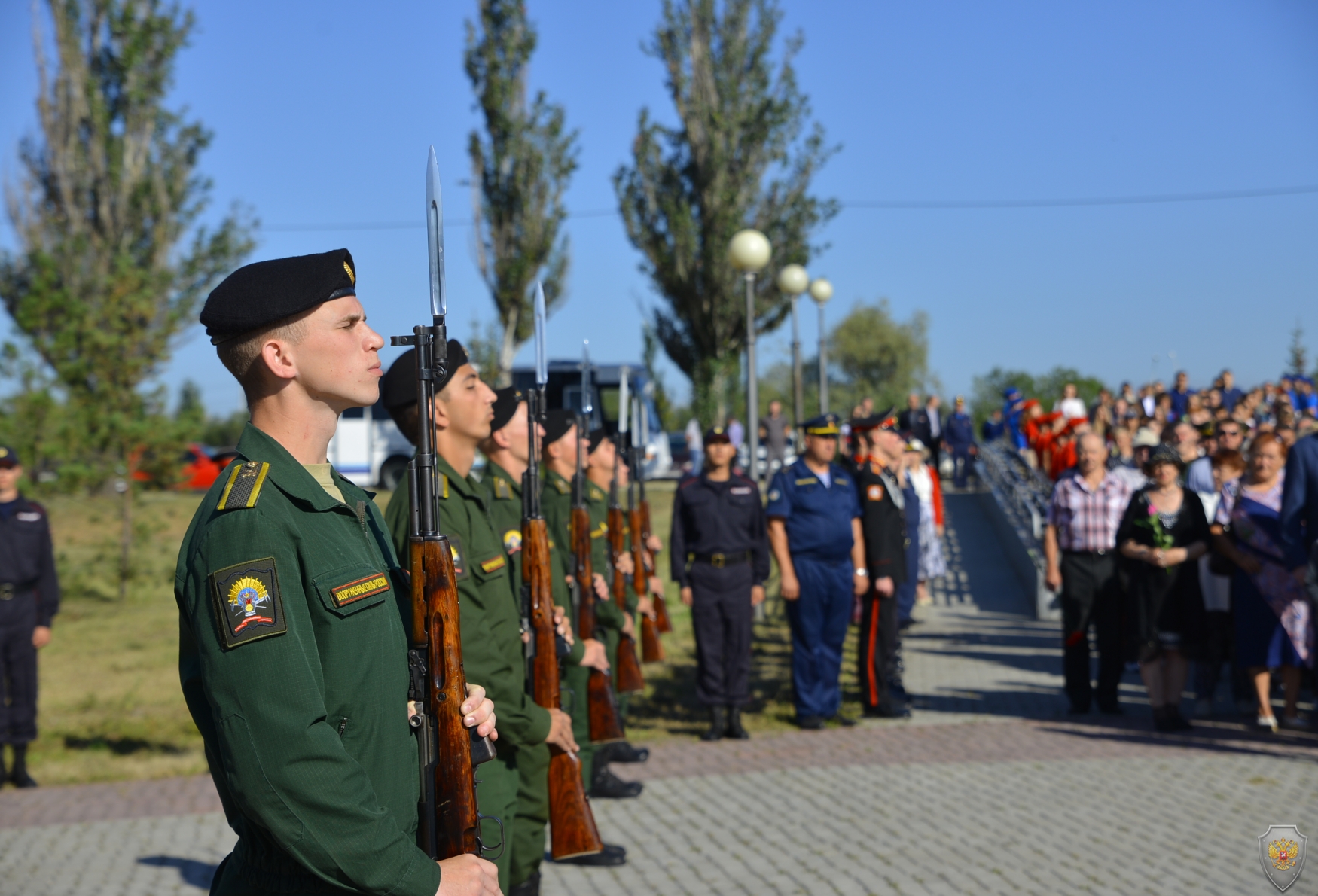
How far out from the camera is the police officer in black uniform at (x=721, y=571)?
27.3ft

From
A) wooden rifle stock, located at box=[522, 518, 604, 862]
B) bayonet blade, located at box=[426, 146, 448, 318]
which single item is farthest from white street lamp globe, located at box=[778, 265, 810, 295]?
bayonet blade, located at box=[426, 146, 448, 318]

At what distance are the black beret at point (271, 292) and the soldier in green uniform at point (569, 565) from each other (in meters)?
3.78

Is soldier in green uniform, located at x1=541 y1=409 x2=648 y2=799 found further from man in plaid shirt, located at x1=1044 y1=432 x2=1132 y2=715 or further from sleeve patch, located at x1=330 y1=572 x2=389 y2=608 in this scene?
sleeve patch, located at x1=330 y1=572 x2=389 y2=608

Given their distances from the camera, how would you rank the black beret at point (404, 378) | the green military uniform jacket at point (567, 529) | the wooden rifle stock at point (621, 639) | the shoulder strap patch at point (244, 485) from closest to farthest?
the shoulder strap patch at point (244, 485) < the black beret at point (404, 378) < the green military uniform jacket at point (567, 529) < the wooden rifle stock at point (621, 639)

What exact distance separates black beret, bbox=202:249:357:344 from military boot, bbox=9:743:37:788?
261 inches

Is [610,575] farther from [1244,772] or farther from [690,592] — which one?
[1244,772]

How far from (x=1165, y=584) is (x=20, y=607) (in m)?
7.55

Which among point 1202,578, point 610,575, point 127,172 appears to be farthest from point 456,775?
point 127,172

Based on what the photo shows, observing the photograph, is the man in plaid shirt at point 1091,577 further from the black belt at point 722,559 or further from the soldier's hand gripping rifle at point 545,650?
the soldier's hand gripping rifle at point 545,650

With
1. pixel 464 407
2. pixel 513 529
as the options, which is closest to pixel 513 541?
pixel 513 529

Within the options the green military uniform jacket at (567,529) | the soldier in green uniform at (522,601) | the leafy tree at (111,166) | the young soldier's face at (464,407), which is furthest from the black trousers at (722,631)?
the leafy tree at (111,166)

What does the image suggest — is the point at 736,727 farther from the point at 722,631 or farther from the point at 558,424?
the point at 558,424

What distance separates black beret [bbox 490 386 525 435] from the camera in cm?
557

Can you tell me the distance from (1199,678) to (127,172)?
89.8 ft
